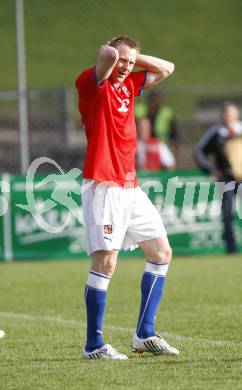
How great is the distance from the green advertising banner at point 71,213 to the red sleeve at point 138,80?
765 centimetres

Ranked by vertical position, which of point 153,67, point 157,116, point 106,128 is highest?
point 153,67

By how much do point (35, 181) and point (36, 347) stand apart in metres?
7.54

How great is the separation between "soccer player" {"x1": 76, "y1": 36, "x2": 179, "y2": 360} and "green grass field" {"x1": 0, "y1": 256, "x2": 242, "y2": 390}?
0.19m

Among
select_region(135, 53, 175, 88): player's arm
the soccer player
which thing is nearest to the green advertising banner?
select_region(135, 53, 175, 88): player's arm

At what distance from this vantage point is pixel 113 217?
21.9ft

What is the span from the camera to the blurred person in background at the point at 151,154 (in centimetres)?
1697

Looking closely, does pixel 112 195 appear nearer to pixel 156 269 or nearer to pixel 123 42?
pixel 156 269

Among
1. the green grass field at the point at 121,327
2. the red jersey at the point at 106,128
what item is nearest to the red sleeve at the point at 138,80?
the red jersey at the point at 106,128

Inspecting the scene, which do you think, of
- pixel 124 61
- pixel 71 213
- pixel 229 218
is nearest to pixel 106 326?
pixel 124 61

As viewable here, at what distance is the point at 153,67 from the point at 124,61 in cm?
45

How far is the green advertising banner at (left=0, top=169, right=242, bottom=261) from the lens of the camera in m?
14.6

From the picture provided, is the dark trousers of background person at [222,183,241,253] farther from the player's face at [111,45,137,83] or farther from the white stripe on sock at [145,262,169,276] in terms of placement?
the player's face at [111,45,137,83]

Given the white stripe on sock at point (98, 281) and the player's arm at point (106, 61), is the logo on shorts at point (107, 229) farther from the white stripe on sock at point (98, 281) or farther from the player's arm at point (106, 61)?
the player's arm at point (106, 61)

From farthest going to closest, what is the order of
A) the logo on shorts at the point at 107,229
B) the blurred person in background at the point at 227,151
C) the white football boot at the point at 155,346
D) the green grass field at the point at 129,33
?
the green grass field at the point at 129,33, the blurred person in background at the point at 227,151, the white football boot at the point at 155,346, the logo on shorts at the point at 107,229
